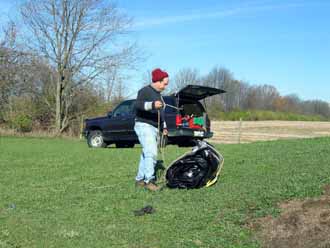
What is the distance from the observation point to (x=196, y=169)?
281 inches

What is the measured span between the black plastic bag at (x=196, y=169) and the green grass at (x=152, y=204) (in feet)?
0.58

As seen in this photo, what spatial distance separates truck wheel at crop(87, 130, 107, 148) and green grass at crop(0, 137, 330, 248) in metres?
10.4

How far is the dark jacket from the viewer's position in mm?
7246

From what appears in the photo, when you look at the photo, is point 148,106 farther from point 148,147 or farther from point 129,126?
point 129,126

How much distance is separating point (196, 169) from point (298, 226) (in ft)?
8.17

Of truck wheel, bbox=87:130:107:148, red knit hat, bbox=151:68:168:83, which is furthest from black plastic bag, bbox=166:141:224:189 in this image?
truck wheel, bbox=87:130:107:148

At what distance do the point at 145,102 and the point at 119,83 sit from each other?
28441mm

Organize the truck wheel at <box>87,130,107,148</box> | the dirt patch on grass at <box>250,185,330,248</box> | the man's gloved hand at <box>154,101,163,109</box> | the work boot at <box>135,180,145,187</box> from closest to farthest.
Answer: the dirt patch on grass at <box>250,185,330,248</box> < the man's gloved hand at <box>154,101,163,109</box> < the work boot at <box>135,180,145,187</box> < the truck wheel at <box>87,130,107,148</box>

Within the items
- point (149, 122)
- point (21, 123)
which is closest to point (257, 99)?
point (21, 123)

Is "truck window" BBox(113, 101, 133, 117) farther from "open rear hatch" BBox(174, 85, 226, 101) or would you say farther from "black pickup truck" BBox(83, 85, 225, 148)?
"open rear hatch" BBox(174, 85, 226, 101)

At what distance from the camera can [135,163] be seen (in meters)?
11.2

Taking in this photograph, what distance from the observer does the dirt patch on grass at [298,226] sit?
14.9 feet

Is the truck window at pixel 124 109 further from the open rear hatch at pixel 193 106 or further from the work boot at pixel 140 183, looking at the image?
the work boot at pixel 140 183

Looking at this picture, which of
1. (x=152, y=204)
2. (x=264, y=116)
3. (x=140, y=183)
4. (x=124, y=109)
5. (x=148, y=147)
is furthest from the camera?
(x=264, y=116)
